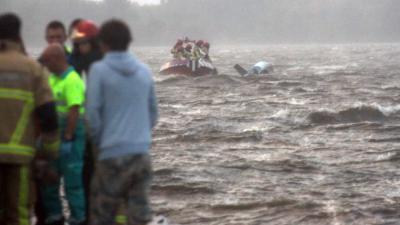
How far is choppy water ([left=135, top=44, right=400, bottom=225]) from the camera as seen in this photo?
10219 millimetres

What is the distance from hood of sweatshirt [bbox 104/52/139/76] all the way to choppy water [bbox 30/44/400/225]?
4.36m

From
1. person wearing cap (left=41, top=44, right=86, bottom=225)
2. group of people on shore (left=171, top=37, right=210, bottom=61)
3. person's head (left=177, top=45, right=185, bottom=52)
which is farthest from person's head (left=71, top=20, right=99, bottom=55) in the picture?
person's head (left=177, top=45, right=185, bottom=52)

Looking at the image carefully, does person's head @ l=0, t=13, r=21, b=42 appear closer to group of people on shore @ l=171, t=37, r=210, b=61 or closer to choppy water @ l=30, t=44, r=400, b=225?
choppy water @ l=30, t=44, r=400, b=225

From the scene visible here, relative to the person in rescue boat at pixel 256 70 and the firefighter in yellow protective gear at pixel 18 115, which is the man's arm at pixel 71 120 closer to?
the firefighter in yellow protective gear at pixel 18 115

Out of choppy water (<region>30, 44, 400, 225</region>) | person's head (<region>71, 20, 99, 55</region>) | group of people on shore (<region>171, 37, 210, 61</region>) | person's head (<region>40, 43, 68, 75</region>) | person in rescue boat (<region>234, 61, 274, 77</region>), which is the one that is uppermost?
person's head (<region>71, 20, 99, 55</region>)

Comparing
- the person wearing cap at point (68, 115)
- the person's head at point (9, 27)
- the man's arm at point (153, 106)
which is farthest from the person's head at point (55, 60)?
the man's arm at point (153, 106)

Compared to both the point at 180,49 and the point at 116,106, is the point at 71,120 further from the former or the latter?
the point at 180,49

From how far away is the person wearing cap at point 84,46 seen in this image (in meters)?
6.14

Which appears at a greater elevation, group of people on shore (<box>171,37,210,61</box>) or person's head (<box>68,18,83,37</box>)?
person's head (<box>68,18,83,37</box>)

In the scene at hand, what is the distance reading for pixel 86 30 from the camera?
6133 mm

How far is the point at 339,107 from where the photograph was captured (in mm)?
22844

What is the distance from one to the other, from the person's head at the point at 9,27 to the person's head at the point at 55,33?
0.78 m

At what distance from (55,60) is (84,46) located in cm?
29

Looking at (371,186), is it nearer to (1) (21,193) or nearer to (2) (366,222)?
(2) (366,222)
